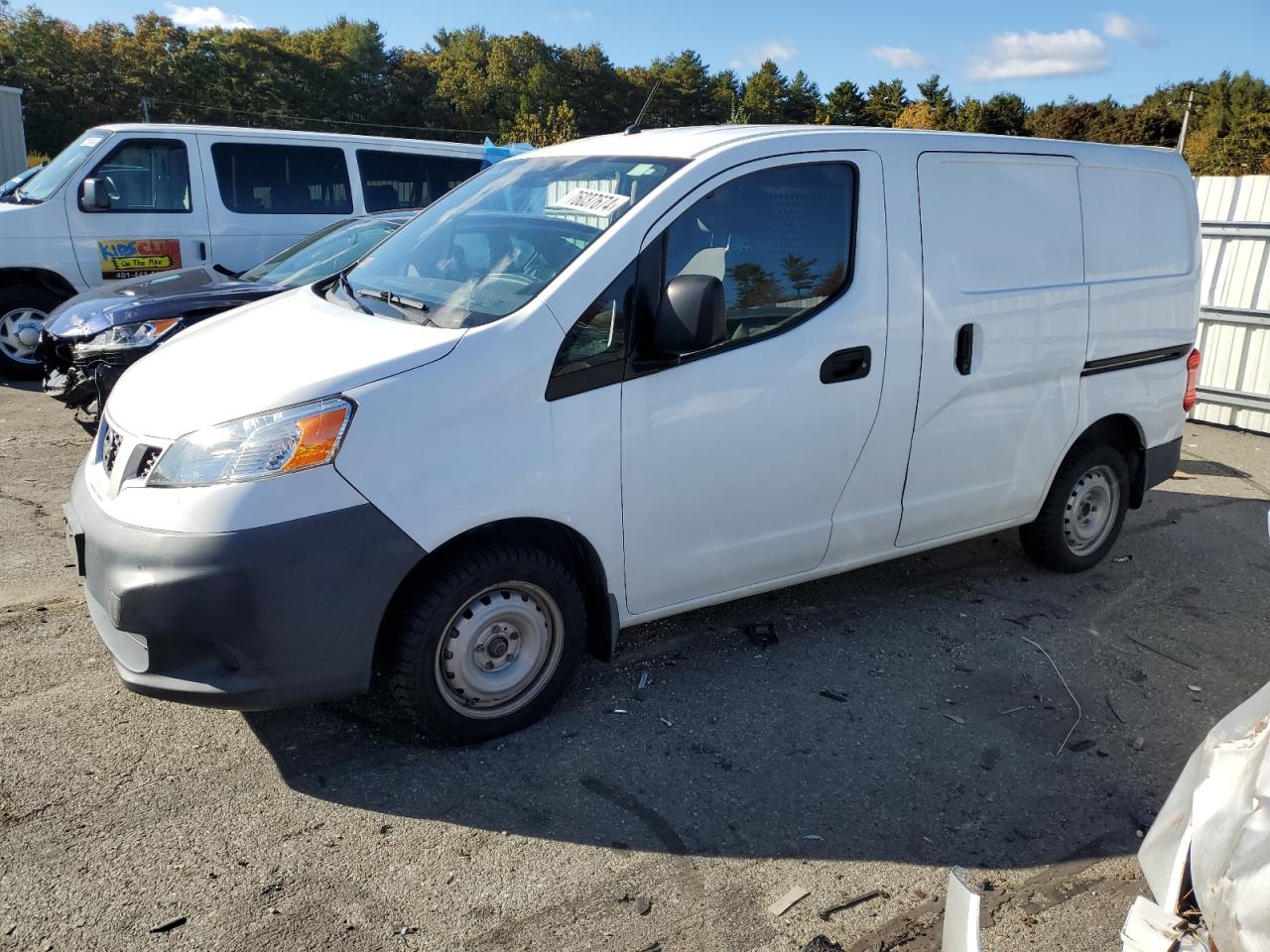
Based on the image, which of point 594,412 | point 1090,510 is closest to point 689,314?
point 594,412

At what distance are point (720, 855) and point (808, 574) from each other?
140 cm

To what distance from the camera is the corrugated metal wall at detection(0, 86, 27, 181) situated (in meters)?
17.3

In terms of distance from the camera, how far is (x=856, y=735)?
141 inches

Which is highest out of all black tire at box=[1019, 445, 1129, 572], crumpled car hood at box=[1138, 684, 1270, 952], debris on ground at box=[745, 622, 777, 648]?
crumpled car hood at box=[1138, 684, 1270, 952]

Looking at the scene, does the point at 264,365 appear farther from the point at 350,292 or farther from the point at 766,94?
the point at 766,94

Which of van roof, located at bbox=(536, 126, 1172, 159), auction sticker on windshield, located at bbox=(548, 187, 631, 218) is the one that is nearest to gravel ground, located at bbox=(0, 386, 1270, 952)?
auction sticker on windshield, located at bbox=(548, 187, 631, 218)

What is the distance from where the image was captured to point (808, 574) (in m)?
4.03

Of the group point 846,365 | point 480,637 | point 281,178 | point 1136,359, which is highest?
point 281,178

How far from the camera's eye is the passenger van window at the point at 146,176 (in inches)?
343

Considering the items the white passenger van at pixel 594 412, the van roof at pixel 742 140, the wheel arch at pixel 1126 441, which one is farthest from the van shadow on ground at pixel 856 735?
the van roof at pixel 742 140

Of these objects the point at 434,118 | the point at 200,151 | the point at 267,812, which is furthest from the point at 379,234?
the point at 434,118

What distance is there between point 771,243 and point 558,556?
55.3 inches

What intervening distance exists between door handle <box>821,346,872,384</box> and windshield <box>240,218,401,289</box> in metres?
4.05

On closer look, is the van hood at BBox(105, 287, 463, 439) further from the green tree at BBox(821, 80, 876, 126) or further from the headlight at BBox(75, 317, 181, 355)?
the green tree at BBox(821, 80, 876, 126)
